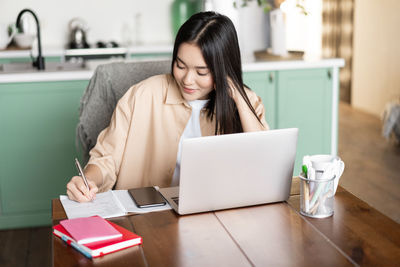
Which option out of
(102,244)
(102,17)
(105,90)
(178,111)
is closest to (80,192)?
(102,244)

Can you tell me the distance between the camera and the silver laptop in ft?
4.08

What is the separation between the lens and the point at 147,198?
1.42 m

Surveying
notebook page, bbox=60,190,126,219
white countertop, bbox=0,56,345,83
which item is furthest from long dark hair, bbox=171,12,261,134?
white countertop, bbox=0,56,345,83

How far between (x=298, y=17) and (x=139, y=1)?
2.09m

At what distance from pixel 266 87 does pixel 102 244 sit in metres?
2.20

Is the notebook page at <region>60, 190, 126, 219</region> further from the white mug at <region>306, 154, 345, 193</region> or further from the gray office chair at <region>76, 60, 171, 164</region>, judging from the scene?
the gray office chair at <region>76, 60, 171, 164</region>

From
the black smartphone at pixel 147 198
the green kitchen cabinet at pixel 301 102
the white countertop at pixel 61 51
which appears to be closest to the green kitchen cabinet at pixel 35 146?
the green kitchen cabinet at pixel 301 102

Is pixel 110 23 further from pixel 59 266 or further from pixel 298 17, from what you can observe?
pixel 59 266

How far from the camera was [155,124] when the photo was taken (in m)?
1.84

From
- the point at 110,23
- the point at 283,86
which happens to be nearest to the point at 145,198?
the point at 283,86

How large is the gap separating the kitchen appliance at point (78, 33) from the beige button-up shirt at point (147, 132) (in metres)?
3.31

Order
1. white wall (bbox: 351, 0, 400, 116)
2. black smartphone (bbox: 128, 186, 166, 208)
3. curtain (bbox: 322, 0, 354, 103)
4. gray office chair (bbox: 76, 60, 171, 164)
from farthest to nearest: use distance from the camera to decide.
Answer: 1. curtain (bbox: 322, 0, 354, 103)
2. white wall (bbox: 351, 0, 400, 116)
3. gray office chair (bbox: 76, 60, 171, 164)
4. black smartphone (bbox: 128, 186, 166, 208)

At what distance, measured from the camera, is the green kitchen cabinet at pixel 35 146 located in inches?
112

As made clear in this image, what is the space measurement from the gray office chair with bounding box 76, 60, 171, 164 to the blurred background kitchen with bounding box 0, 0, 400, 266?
29.2 inches
